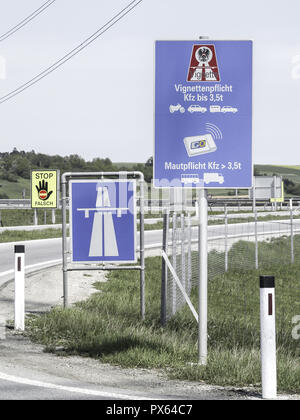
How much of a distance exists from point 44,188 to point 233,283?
20.5 metres

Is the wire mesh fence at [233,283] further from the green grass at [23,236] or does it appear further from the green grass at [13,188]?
the green grass at [13,188]

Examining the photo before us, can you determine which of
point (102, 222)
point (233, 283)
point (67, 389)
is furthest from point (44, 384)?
point (233, 283)

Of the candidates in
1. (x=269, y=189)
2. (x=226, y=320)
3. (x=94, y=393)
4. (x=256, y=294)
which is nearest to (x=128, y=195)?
(x=226, y=320)

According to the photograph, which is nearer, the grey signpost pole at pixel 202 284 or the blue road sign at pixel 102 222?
the grey signpost pole at pixel 202 284

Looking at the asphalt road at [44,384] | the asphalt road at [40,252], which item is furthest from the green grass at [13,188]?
the asphalt road at [44,384]

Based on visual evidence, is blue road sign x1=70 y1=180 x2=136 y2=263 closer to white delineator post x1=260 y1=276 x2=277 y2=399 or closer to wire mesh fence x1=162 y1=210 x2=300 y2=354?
wire mesh fence x1=162 y1=210 x2=300 y2=354

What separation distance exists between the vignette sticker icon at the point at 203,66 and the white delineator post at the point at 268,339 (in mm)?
2679

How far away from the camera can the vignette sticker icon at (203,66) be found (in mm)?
8773

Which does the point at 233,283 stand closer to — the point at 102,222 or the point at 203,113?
the point at 102,222

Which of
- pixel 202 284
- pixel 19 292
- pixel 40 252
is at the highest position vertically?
pixel 202 284

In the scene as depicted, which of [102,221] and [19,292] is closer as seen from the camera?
[19,292]

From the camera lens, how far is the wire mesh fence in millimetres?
11594

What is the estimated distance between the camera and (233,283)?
19812 mm

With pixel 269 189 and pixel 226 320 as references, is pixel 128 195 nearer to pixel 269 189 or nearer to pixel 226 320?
pixel 226 320
